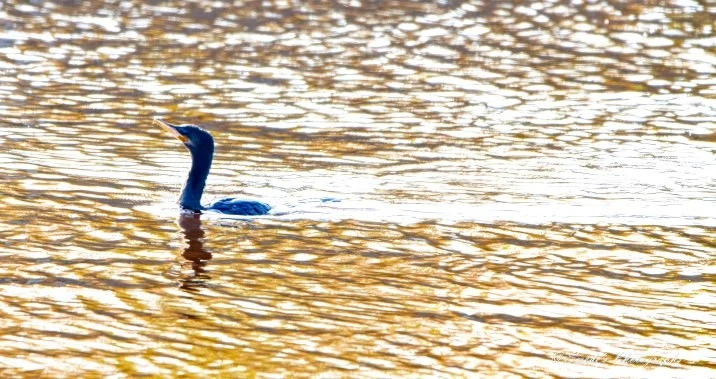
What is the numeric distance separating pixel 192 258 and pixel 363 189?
3.52 m

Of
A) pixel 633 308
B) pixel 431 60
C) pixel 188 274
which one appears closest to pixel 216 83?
pixel 431 60

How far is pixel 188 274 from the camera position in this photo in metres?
12.1

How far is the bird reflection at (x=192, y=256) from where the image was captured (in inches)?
466

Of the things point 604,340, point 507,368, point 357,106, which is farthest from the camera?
point 357,106

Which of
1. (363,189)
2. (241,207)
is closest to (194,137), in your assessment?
(241,207)

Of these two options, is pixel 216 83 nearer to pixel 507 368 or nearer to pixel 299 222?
pixel 299 222

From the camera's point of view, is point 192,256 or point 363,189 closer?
point 192,256

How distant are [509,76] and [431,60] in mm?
1754

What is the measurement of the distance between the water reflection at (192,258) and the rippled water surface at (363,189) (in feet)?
0.15

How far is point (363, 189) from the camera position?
52.0ft

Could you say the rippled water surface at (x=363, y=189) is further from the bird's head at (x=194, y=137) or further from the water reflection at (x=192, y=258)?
the bird's head at (x=194, y=137)

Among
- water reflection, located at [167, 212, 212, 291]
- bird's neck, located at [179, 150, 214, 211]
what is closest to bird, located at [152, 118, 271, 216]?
bird's neck, located at [179, 150, 214, 211]

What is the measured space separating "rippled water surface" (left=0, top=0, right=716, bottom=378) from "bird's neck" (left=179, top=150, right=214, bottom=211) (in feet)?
0.92

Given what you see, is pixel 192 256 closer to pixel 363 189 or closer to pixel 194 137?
pixel 194 137
